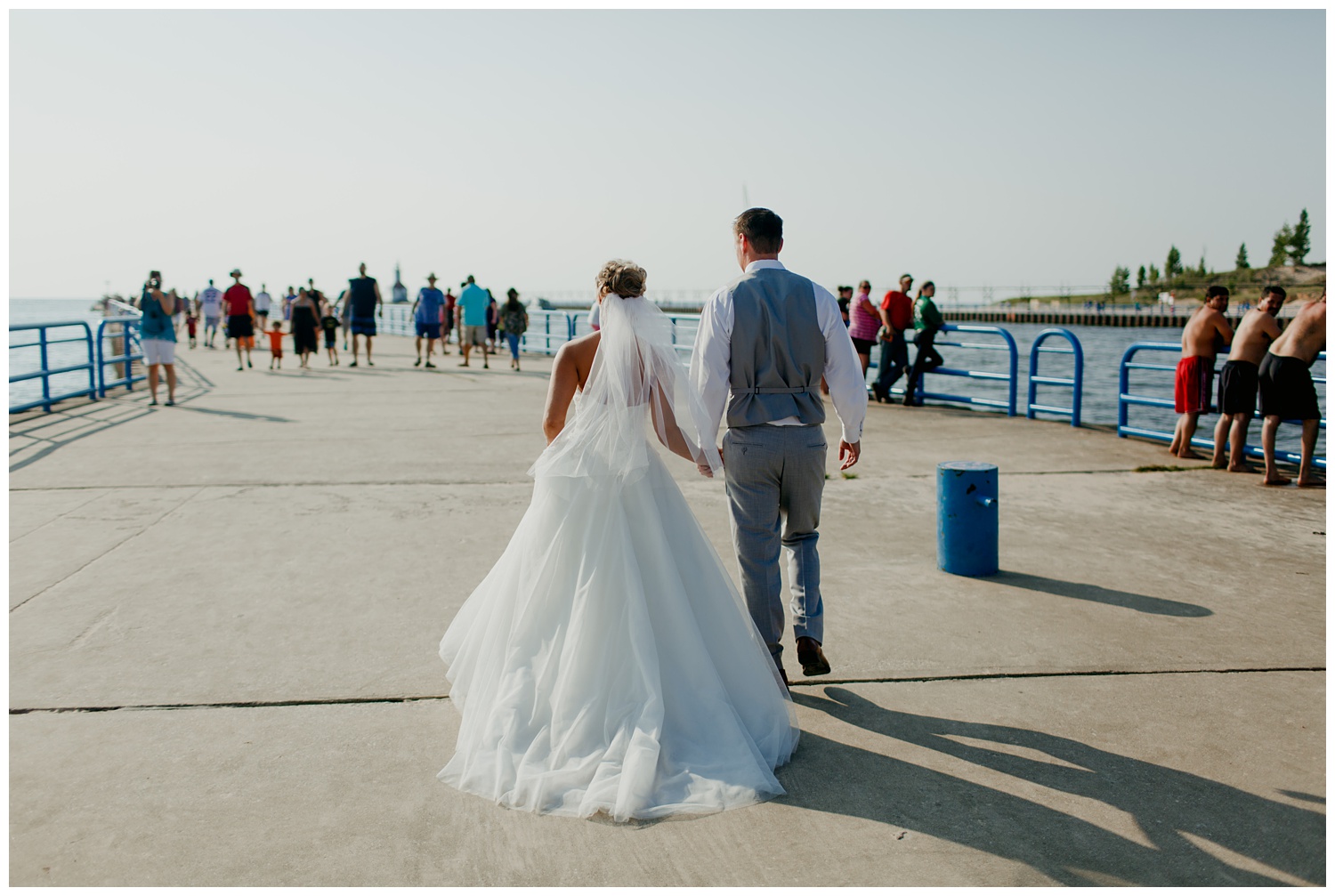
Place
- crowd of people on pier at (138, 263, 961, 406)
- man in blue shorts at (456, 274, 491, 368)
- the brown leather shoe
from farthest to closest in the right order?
1. man in blue shorts at (456, 274, 491, 368)
2. crowd of people on pier at (138, 263, 961, 406)
3. the brown leather shoe

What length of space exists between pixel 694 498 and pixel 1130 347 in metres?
5.43

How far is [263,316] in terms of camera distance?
30266 millimetres

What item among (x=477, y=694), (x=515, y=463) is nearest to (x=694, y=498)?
(x=515, y=463)

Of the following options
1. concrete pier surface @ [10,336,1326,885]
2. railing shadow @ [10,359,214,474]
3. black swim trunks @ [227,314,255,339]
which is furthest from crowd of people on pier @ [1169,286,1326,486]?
black swim trunks @ [227,314,255,339]

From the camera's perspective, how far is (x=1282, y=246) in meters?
133

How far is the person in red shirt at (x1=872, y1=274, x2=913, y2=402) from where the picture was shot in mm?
13984

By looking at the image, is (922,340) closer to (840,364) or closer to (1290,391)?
(1290,391)

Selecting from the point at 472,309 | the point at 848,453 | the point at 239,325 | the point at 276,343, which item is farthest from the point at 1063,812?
the point at 239,325

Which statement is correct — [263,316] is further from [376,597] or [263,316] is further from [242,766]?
[242,766]

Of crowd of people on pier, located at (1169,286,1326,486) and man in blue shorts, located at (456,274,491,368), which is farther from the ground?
man in blue shorts, located at (456,274,491,368)

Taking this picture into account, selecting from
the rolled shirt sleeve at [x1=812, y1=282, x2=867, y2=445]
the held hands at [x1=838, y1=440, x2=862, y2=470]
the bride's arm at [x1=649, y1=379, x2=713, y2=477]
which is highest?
the rolled shirt sleeve at [x1=812, y1=282, x2=867, y2=445]

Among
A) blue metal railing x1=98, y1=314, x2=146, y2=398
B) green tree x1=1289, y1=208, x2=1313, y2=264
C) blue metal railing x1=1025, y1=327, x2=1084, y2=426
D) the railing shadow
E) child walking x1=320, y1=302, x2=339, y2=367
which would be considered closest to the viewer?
the railing shadow

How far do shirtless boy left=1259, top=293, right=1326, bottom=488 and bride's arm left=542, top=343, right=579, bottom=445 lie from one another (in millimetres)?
6562

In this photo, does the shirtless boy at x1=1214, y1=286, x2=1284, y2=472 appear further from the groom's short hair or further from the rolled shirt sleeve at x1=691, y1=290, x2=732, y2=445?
the rolled shirt sleeve at x1=691, y1=290, x2=732, y2=445
